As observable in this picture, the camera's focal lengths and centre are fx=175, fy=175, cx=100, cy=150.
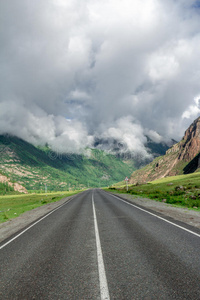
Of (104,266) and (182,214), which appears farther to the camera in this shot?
(182,214)

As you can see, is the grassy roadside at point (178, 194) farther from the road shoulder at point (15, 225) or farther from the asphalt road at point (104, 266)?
the road shoulder at point (15, 225)

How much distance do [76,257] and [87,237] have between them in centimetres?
249

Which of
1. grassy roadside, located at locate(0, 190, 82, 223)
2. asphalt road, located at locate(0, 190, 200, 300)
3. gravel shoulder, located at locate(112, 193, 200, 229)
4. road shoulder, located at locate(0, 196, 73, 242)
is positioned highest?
asphalt road, located at locate(0, 190, 200, 300)

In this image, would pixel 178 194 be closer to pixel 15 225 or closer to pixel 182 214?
pixel 182 214

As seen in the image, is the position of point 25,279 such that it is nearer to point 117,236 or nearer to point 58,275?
point 58,275

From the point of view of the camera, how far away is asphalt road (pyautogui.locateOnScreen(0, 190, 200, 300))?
161 inches

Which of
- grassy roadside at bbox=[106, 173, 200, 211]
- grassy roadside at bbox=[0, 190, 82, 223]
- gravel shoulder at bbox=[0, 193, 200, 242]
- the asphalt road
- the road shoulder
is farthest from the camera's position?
grassy roadside at bbox=[106, 173, 200, 211]

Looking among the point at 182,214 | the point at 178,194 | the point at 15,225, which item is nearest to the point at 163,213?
the point at 182,214

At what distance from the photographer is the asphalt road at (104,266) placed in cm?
409

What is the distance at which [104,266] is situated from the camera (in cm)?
540

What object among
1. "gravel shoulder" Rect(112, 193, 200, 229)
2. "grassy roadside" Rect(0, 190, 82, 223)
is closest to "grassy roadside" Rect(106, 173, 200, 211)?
"gravel shoulder" Rect(112, 193, 200, 229)

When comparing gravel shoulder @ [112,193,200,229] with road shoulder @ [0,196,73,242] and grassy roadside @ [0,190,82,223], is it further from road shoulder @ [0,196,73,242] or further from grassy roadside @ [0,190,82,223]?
grassy roadside @ [0,190,82,223]

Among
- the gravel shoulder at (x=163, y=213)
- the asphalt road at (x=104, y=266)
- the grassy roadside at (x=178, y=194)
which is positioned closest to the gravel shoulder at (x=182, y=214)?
the gravel shoulder at (x=163, y=213)

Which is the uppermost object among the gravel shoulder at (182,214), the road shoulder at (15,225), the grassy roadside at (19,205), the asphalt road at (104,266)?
the asphalt road at (104,266)
